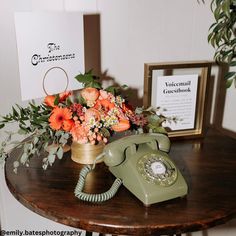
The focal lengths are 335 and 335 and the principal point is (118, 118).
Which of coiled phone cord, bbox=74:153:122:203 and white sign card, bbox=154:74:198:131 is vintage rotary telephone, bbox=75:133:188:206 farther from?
white sign card, bbox=154:74:198:131

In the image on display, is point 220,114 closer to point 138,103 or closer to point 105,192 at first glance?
point 138,103

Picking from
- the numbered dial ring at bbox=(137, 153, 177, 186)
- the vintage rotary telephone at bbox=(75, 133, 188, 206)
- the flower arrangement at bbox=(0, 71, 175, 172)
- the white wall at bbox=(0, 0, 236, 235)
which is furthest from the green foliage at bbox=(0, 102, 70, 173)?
the white wall at bbox=(0, 0, 236, 235)

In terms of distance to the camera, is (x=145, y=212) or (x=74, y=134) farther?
(x=74, y=134)

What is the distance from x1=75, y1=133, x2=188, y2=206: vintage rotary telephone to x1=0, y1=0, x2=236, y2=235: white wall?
508 millimetres

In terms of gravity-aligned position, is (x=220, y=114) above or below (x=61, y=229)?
above

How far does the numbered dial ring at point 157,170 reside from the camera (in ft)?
2.49

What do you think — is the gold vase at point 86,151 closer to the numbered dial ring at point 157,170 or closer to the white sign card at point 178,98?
the numbered dial ring at point 157,170

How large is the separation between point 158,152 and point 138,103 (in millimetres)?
523

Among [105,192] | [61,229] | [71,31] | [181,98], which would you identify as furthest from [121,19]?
[61,229]

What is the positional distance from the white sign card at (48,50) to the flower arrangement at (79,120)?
0.10 m

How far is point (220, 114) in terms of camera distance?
4.76 feet

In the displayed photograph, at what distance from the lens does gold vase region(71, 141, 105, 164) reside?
2.96 ft

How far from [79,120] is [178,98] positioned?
0.37m

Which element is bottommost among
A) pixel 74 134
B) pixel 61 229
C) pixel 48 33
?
pixel 61 229
